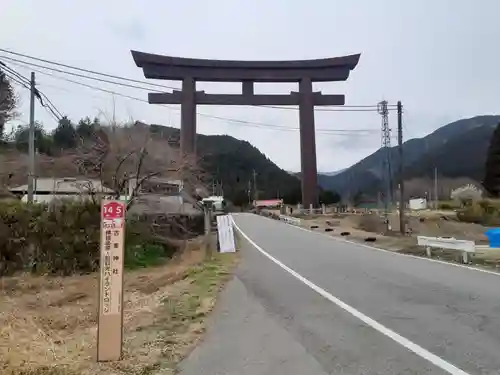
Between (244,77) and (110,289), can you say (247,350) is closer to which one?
(110,289)

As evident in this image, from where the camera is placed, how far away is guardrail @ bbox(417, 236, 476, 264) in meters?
15.5

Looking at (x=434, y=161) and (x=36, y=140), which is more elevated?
(x=434, y=161)

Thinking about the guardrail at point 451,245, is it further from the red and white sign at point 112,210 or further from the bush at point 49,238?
the red and white sign at point 112,210

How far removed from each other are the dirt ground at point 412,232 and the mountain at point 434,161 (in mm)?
42313

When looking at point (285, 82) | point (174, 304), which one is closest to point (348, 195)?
point (285, 82)

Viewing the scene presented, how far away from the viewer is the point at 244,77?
153ft

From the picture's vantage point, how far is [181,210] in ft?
92.6

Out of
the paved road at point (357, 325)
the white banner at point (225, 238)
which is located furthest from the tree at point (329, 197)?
the paved road at point (357, 325)

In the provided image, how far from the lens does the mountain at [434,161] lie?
10262 cm

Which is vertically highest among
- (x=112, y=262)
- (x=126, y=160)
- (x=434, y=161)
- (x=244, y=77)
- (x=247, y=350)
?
(x=244, y=77)

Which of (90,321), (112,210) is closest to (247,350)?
(112,210)

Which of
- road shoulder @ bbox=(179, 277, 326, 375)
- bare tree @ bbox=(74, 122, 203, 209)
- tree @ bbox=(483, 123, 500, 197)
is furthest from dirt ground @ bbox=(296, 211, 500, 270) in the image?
tree @ bbox=(483, 123, 500, 197)

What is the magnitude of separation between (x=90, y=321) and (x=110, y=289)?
178 inches

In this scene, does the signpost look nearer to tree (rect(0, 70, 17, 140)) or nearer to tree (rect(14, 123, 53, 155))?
tree (rect(0, 70, 17, 140))
